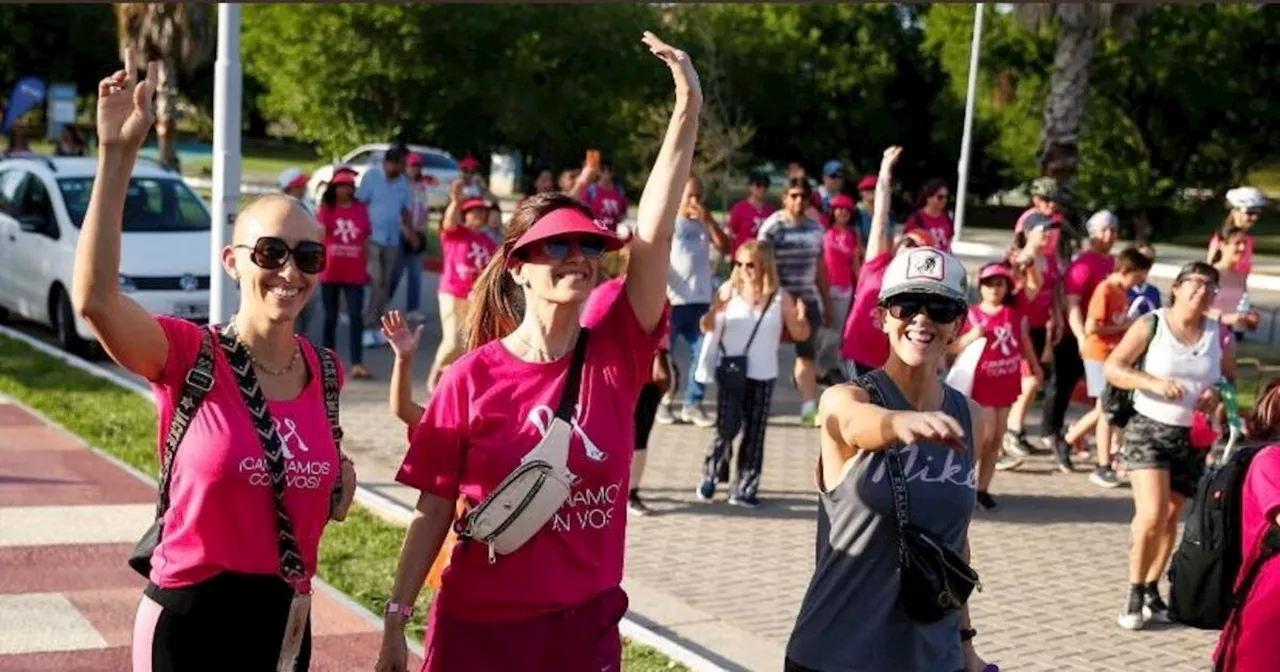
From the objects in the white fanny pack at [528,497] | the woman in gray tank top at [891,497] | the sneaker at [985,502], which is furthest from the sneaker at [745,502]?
the white fanny pack at [528,497]

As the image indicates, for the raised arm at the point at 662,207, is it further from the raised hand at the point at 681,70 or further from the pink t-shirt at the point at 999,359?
the pink t-shirt at the point at 999,359

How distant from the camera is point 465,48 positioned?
40250mm

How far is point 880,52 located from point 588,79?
8.92 m

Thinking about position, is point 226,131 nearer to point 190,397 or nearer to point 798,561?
point 798,561

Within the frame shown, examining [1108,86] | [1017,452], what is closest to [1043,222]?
[1017,452]

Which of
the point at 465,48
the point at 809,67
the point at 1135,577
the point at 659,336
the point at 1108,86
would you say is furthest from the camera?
the point at 809,67

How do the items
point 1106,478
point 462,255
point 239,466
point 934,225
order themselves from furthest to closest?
point 934,225
point 462,255
point 1106,478
point 239,466

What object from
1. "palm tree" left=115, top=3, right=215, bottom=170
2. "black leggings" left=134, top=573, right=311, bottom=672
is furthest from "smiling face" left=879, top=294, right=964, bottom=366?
"palm tree" left=115, top=3, right=215, bottom=170

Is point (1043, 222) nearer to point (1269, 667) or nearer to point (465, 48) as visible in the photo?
point (1269, 667)

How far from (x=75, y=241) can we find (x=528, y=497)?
41.8 feet

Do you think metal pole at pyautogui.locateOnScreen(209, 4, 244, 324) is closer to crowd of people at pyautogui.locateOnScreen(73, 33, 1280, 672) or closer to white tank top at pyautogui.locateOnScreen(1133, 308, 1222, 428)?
white tank top at pyautogui.locateOnScreen(1133, 308, 1222, 428)

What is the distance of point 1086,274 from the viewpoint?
481 inches

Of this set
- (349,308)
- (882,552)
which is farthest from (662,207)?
(349,308)

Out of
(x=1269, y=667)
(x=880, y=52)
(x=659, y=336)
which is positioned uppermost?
(x=880, y=52)
